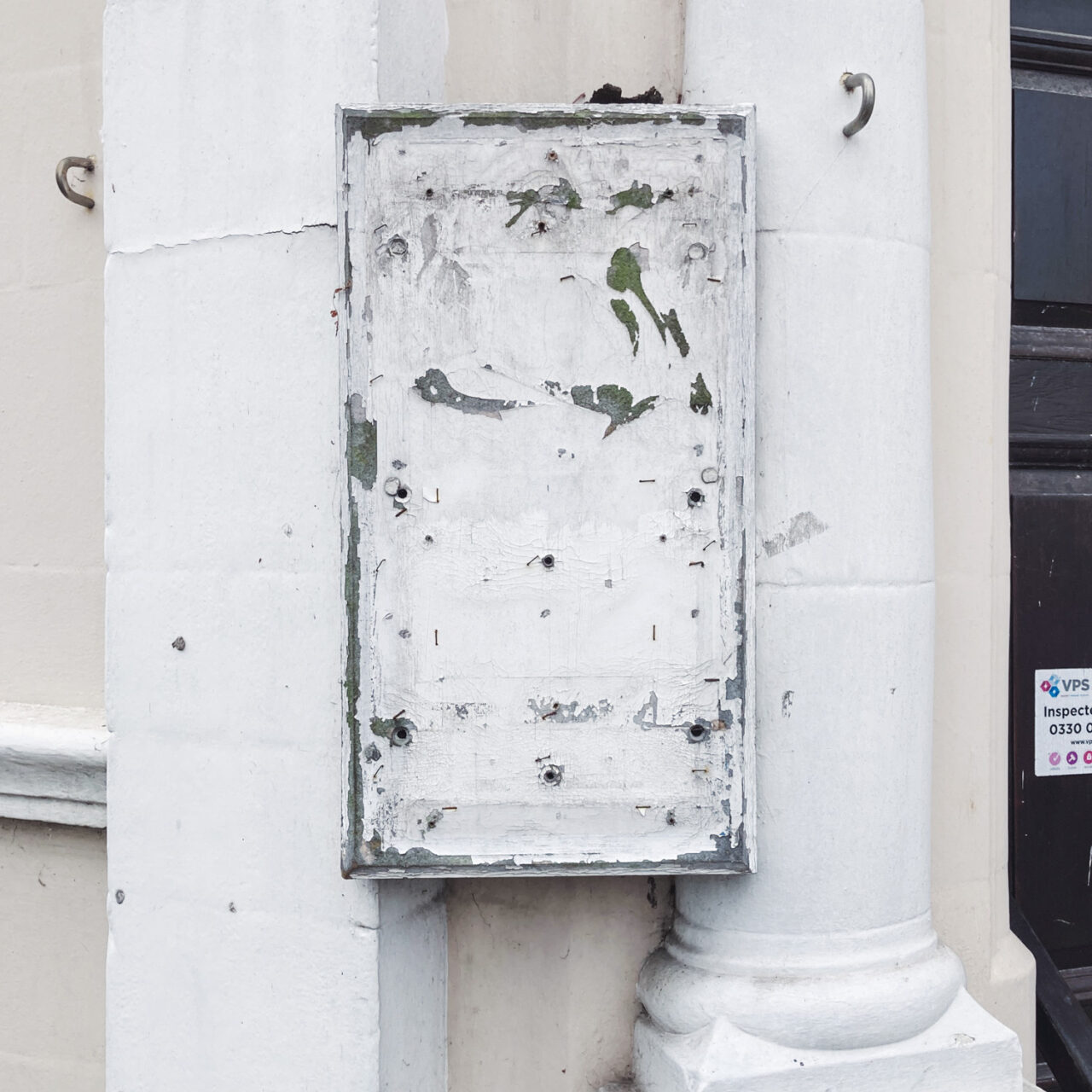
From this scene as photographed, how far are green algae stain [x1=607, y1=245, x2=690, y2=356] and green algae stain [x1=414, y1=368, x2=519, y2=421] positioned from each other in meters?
0.20

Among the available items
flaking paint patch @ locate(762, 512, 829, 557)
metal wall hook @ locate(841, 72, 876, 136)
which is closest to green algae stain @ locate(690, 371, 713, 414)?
flaking paint patch @ locate(762, 512, 829, 557)

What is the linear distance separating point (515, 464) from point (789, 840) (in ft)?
2.03

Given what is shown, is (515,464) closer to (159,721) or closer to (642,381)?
(642,381)

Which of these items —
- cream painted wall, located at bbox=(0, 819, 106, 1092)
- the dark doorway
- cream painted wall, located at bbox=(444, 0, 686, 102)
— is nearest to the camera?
cream painted wall, located at bbox=(444, 0, 686, 102)

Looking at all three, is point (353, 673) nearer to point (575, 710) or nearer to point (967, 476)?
point (575, 710)

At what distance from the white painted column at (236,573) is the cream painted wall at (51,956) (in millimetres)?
209

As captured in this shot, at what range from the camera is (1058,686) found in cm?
213

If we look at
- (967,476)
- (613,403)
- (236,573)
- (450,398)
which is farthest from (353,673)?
(967,476)

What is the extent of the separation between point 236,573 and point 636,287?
67cm

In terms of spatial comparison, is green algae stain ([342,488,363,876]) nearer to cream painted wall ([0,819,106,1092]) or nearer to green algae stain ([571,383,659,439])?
green algae stain ([571,383,659,439])

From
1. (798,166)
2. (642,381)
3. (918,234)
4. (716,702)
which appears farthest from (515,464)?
(918,234)

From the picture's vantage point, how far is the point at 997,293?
5.56 ft

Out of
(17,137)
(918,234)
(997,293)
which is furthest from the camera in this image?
(17,137)

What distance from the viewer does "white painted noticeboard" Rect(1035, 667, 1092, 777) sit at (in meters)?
2.13
